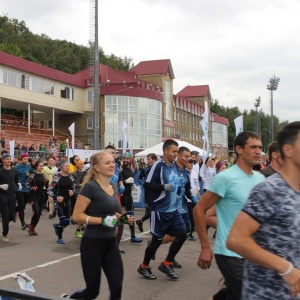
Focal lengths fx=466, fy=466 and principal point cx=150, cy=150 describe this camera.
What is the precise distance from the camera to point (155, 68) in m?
64.5

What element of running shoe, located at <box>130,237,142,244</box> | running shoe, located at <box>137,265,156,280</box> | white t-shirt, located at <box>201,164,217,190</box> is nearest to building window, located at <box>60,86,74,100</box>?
white t-shirt, located at <box>201,164,217,190</box>

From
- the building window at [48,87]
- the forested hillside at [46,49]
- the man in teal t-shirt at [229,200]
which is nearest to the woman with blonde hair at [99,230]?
the man in teal t-shirt at [229,200]

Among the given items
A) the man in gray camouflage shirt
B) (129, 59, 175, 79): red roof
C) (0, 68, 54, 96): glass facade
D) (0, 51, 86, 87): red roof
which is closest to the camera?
the man in gray camouflage shirt

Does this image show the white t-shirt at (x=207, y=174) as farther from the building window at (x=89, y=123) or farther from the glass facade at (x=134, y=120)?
the building window at (x=89, y=123)

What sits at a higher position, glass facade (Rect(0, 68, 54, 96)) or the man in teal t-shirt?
glass facade (Rect(0, 68, 54, 96))

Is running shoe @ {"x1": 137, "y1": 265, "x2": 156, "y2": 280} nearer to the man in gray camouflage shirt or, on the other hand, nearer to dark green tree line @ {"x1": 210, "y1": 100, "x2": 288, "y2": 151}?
the man in gray camouflage shirt

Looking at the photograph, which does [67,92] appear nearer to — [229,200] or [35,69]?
[35,69]

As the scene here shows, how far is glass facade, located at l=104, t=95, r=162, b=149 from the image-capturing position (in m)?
52.5

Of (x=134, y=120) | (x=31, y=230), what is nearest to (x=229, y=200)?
(x=31, y=230)

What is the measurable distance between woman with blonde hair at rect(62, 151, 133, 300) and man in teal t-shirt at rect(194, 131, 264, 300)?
939mm

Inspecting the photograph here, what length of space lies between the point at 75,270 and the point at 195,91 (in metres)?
81.4

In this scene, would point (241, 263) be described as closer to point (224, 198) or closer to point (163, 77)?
point (224, 198)

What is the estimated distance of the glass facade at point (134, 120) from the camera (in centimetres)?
5247

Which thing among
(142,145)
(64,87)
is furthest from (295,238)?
(142,145)
